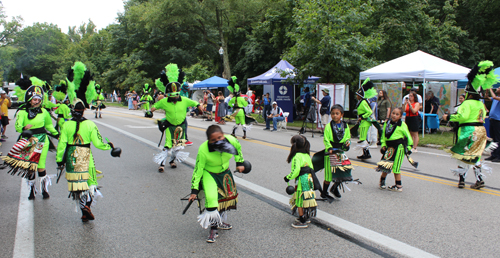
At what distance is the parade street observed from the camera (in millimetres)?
3863

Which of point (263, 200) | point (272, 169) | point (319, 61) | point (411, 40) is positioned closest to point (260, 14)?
point (411, 40)

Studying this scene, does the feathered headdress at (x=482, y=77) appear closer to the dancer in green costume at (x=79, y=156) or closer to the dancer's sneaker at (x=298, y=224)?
the dancer's sneaker at (x=298, y=224)

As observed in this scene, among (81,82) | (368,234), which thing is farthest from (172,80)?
(368,234)

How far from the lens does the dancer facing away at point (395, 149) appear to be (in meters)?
6.07

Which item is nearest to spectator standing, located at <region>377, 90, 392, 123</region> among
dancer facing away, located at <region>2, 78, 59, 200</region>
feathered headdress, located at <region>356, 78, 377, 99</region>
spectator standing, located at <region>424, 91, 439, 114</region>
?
feathered headdress, located at <region>356, 78, 377, 99</region>

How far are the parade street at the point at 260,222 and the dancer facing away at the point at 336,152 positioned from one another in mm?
433

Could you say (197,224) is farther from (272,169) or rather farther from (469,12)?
(469,12)

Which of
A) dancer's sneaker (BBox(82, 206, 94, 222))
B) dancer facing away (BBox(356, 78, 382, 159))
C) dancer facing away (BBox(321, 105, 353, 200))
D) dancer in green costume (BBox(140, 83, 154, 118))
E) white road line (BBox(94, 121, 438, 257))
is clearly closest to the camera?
white road line (BBox(94, 121, 438, 257))

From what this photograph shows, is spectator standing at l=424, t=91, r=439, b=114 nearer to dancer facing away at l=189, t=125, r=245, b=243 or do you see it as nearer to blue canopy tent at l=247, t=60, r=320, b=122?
blue canopy tent at l=247, t=60, r=320, b=122

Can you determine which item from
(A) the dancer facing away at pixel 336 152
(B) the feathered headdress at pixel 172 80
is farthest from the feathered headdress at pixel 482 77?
(B) the feathered headdress at pixel 172 80

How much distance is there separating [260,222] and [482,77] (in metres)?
4.80

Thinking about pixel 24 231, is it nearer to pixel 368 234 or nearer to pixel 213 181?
pixel 213 181

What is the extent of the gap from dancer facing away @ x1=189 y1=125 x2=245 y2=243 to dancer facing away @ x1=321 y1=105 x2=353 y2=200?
1785 mm

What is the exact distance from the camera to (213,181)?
4027 millimetres
